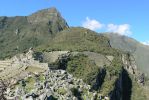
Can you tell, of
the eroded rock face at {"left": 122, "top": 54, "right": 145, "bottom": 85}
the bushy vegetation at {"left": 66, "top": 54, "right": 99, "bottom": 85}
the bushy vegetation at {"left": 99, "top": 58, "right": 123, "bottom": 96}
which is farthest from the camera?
the eroded rock face at {"left": 122, "top": 54, "right": 145, "bottom": 85}

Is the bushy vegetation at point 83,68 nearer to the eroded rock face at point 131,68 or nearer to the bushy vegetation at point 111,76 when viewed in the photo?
the bushy vegetation at point 111,76

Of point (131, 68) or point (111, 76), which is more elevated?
point (131, 68)

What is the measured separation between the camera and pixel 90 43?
640ft

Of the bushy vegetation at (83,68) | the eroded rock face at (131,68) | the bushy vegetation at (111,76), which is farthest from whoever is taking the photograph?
the eroded rock face at (131,68)

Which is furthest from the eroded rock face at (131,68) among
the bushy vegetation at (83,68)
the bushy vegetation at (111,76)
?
the bushy vegetation at (83,68)

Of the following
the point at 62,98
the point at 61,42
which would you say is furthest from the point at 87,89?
the point at 61,42

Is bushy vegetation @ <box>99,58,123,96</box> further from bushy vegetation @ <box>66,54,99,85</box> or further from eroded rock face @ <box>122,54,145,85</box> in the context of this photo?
eroded rock face @ <box>122,54,145,85</box>

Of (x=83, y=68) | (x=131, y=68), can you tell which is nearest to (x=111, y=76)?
(x=83, y=68)

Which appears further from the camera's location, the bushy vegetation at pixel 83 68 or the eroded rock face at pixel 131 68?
the eroded rock face at pixel 131 68

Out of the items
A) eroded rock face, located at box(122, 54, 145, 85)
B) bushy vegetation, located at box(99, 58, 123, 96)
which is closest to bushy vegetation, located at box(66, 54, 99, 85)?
bushy vegetation, located at box(99, 58, 123, 96)

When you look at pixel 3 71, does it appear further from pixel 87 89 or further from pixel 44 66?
pixel 87 89

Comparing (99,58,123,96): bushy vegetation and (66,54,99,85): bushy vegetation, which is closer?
(66,54,99,85): bushy vegetation

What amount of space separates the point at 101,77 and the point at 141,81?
39.8 meters

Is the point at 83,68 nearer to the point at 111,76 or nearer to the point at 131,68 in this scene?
the point at 111,76
